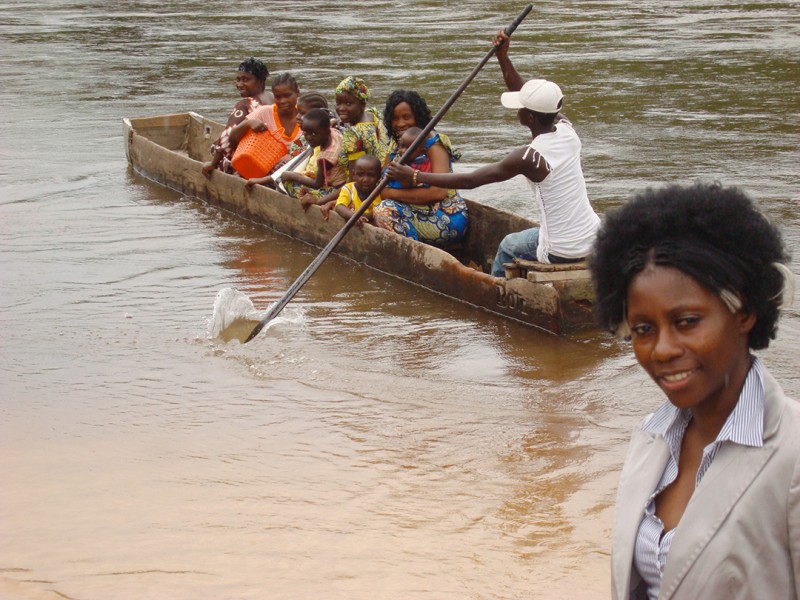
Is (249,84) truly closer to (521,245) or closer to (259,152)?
(259,152)

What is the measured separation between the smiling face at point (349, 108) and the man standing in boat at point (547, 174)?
155cm

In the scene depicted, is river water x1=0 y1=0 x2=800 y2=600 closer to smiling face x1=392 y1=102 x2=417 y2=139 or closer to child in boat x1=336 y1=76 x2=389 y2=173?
child in boat x1=336 y1=76 x2=389 y2=173

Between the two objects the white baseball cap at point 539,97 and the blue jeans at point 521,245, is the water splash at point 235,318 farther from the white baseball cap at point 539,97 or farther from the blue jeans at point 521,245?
the white baseball cap at point 539,97

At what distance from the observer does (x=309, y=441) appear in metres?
5.12

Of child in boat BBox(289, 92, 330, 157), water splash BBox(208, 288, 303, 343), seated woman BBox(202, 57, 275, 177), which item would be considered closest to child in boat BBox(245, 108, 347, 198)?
child in boat BBox(289, 92, 330, 157)

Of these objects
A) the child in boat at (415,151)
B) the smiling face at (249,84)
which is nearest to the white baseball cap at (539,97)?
the child in boat at (415,151)

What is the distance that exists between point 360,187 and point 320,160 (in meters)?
0.76

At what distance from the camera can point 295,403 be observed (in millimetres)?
5617

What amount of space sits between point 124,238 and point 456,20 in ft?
50.3

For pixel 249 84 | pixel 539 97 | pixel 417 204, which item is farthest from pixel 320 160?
pixel 539 97

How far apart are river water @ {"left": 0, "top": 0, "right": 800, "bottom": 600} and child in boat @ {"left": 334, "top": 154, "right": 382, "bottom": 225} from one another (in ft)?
1.36

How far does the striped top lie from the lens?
5.65 ft

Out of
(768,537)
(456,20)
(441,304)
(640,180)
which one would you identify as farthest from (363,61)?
(768,537)

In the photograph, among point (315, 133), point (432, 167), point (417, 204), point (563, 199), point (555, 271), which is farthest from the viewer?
point (315, 133)
